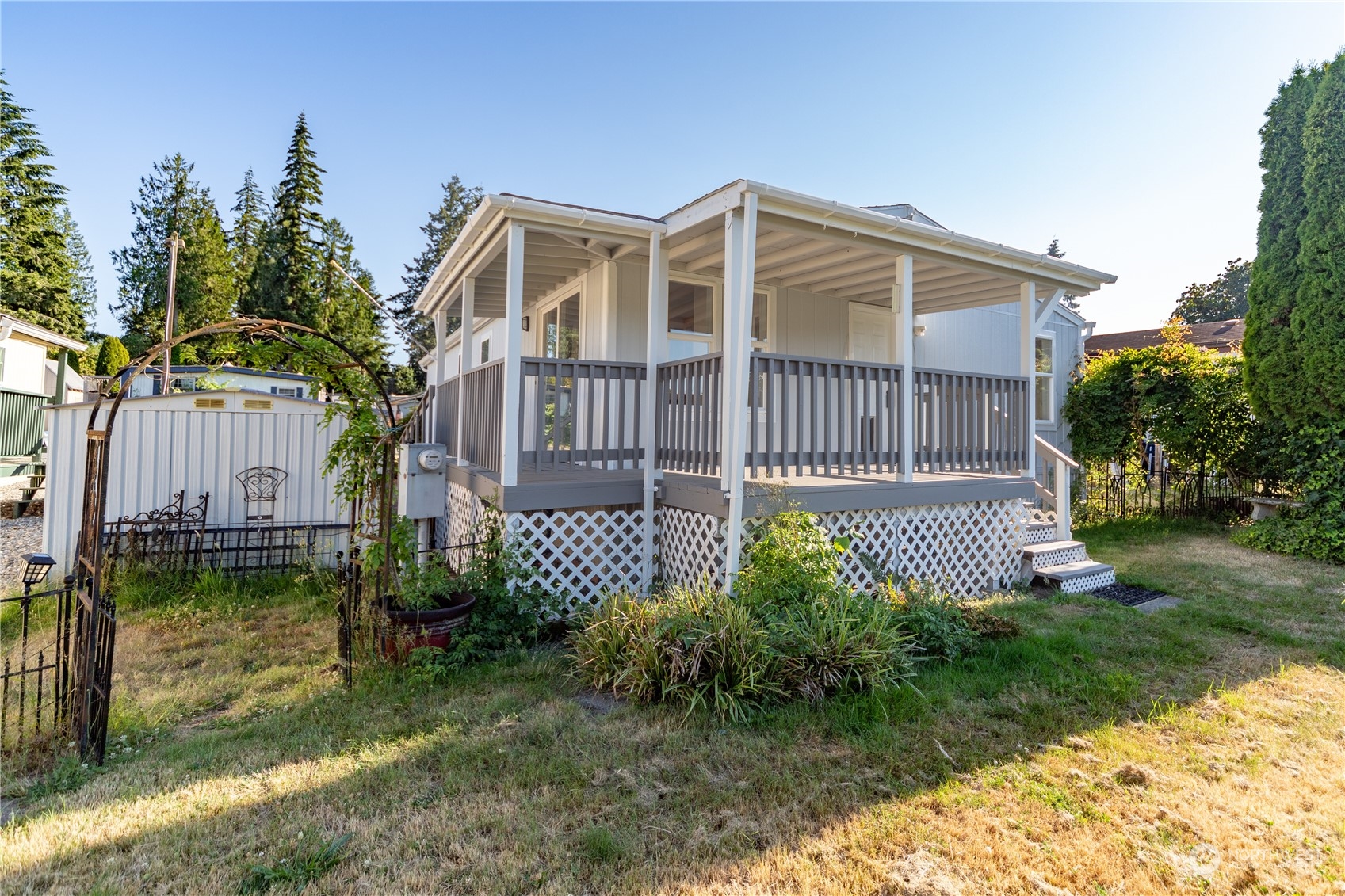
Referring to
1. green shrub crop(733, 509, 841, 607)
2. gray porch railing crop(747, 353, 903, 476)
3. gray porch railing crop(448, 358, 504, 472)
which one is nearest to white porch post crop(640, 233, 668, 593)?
gray porch railing crop(747, 353, 903, 476)

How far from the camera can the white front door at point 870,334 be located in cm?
891

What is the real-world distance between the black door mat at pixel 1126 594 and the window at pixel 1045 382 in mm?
5907

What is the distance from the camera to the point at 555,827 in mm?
2602

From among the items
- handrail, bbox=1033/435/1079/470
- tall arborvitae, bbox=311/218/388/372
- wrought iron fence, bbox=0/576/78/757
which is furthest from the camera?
tall arborvitae, bbox=311/218/388/372

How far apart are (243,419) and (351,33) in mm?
4974

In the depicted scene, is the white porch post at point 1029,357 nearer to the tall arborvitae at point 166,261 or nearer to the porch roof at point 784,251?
the porch roof at point 784,251

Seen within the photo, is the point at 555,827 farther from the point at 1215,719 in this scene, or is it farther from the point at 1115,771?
the point at 1215,719

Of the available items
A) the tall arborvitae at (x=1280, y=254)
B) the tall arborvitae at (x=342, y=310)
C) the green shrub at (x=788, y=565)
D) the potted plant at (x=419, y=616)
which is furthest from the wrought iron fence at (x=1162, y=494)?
the tall arborvitae at (x=342, y=310)

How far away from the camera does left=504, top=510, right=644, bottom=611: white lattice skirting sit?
5.21 meters

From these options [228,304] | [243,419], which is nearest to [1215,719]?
[243,419]

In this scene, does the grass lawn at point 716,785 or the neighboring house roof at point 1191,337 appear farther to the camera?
the neighboring house roof at point 1191,337

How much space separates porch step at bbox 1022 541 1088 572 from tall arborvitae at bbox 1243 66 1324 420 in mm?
3942

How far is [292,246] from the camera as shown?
25.3m

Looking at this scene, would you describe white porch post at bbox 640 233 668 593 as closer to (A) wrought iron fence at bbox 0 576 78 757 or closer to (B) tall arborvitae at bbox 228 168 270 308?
(A) wrought iron fence at bbox 0 576 78 757
